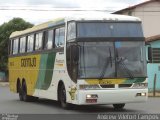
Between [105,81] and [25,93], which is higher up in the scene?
[105,81]

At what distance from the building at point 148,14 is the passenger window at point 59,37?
28946mm

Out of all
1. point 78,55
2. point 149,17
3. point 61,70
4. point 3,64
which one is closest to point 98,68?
point 78,55

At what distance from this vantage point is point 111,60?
59.0 ft

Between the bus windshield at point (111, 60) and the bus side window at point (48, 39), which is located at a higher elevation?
the bus side window at point (48, 39)

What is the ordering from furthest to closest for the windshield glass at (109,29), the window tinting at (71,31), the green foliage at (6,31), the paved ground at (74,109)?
the green foliage at (6,31)
the paved ground at (74,109)
the window tinting at (71,31)
the windshield glass at (109,29)

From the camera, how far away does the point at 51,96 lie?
830 inches

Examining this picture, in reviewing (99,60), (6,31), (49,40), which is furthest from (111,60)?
(6,31)

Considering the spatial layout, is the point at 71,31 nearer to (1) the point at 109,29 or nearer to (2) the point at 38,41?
(1) the point at 109,29

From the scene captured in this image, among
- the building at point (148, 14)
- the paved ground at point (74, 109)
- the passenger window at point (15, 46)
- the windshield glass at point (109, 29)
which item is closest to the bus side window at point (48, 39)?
the paved ground at point (74, 109)

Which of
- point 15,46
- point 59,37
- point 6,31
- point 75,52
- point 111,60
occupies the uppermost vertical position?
point 6,31

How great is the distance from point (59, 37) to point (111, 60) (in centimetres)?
283

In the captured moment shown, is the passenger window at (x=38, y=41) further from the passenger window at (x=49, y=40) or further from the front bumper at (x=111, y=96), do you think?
the front bumper at (x=111, y=96)

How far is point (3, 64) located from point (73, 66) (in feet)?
181

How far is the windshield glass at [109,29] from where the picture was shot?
18.3 meters
